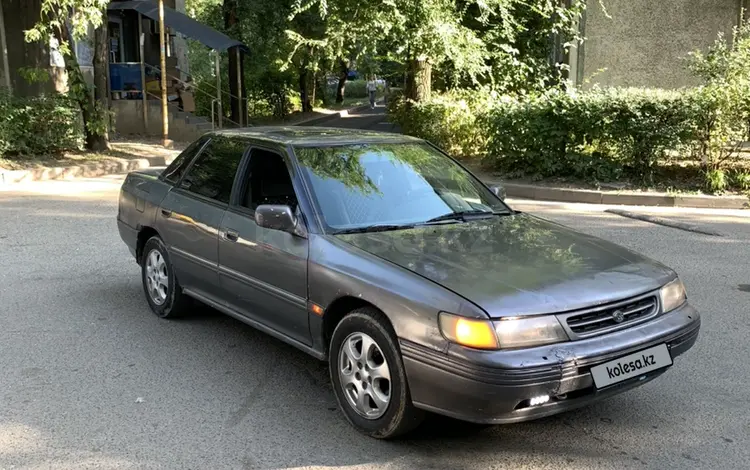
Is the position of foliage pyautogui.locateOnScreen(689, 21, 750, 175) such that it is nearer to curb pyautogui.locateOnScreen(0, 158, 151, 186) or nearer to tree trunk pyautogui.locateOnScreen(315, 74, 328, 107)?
curb pyautogui.locateOnScreen(0, 158, 151, 186)

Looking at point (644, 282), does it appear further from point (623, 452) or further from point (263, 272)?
point (263, 272)

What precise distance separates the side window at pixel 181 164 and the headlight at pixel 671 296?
11.3 ft

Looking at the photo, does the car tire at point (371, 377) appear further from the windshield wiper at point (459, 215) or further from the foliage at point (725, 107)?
the foliage at point (725, 107)

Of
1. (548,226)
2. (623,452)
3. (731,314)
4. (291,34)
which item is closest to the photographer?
(623,452)

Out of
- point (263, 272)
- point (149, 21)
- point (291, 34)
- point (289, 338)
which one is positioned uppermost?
point (149, 21)

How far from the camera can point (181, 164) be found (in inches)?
226

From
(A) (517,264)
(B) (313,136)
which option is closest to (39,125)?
(B) (313,136)

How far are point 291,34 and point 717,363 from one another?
1383 cm

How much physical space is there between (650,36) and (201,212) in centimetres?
1529

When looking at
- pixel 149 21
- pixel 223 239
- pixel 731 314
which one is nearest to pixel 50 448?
pixel 223 239

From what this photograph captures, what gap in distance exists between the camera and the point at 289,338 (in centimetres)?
428

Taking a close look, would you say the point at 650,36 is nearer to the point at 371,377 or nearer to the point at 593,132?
the point at 593,132

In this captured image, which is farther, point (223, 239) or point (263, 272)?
point (223, 239)

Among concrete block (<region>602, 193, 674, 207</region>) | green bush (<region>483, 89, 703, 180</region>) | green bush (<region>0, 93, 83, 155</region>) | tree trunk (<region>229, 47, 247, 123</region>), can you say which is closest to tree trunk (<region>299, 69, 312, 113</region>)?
tree trunk (<region>229, 47, 247, 123</region>)
